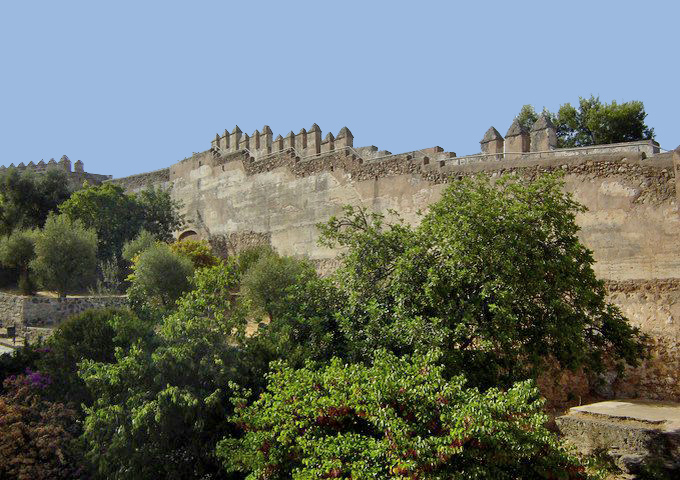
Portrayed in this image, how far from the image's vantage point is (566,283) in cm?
1165

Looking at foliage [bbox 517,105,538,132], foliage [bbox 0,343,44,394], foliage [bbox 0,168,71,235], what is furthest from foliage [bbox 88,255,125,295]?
foliage [bbox 517,105,538,132]

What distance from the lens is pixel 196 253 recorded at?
24.8m

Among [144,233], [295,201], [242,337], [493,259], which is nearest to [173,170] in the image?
[144,233]

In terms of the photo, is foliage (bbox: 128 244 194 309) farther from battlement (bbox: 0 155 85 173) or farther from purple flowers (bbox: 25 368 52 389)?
battlement (bbox: 0 155 85 173)

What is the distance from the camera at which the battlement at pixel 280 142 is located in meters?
23.8

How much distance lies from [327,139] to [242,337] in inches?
518

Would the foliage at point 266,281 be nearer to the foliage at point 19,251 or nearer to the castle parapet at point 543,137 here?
the castle parapet at point 543,137

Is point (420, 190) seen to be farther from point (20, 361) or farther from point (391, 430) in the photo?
point (391, 430)

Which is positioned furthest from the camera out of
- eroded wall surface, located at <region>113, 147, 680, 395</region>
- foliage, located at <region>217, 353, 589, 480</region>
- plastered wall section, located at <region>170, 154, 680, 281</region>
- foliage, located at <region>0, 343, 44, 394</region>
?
plastered wall section, located at <region>170, 154, 680, 281</region>

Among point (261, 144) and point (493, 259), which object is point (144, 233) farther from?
point (493, 259)

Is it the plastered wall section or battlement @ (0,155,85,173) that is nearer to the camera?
the plastered wall section

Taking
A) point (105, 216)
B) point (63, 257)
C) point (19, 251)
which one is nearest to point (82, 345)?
point (63, 257)

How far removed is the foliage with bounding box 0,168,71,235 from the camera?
28375mm

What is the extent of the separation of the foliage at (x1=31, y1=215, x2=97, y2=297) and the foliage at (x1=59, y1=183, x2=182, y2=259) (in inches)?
111
